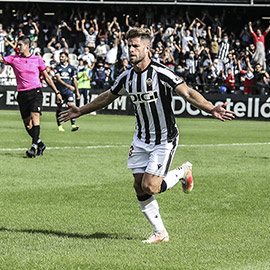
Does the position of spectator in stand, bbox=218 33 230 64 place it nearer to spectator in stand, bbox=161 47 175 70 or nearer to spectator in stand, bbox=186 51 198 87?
spectator in stand, bbox=186 51 198 87

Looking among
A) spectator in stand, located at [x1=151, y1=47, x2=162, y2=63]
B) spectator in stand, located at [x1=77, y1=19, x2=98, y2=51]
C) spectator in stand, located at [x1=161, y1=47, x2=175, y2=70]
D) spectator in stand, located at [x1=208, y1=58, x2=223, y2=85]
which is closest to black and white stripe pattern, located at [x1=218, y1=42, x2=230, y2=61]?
spectator in stand, located at [x1=208, y1=58, x2=223, y2=85]

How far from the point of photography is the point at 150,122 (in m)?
6.85

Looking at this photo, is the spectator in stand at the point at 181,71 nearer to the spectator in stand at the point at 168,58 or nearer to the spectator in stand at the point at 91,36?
the spectator in stand at the point at 168,58

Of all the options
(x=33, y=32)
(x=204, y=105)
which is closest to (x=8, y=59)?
(x=204, y=105)

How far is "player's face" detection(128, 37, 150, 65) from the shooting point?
6504 mm

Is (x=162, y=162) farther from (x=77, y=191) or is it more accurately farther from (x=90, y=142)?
(x=90, y=142)

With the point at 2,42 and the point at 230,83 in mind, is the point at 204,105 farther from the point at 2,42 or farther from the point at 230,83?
the point at 2,42

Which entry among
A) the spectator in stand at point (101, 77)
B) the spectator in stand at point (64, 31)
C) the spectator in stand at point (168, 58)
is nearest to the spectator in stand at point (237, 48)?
the spectator in stand at point (168, 58)

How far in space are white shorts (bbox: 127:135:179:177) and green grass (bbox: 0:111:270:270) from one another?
27.5 inches

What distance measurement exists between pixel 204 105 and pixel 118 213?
7.99 feet

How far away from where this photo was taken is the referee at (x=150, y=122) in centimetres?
658

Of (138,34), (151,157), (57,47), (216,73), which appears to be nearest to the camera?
(138,34)

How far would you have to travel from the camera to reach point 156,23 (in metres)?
38.8

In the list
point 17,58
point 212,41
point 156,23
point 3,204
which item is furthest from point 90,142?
point 156,23
